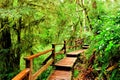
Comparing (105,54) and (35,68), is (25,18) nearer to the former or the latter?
(35,68)

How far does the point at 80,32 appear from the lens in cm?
1477

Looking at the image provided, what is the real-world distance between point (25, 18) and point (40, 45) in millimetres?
1938

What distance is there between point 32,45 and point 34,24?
1.07 m

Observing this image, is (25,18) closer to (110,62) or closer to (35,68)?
(35,68)

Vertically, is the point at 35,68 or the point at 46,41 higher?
the point at 46,41

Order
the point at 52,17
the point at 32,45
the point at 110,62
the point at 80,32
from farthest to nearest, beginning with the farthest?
the point at 80,32 → the point at 32,45 → the point at 52,17 → the point at 110,62

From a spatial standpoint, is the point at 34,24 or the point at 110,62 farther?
the point at 34,24

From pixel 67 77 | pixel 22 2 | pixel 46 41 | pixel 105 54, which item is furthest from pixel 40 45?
pixel 105 54

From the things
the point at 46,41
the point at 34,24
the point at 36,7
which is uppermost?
the point at 36,7

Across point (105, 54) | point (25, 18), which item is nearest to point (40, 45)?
point (25, 18)

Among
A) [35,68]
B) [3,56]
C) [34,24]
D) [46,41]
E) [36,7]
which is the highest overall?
[36,7]

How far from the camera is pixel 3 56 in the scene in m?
8.70

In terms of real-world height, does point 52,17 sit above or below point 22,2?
below

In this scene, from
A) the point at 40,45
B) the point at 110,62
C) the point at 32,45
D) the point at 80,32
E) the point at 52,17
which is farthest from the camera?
the point at 80,32
